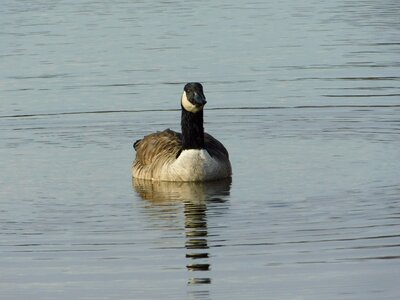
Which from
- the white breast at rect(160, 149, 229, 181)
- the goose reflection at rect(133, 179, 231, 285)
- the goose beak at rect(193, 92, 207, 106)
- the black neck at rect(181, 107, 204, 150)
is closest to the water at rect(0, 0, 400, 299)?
the goose reflection at rect(133, 179, 231, 285)

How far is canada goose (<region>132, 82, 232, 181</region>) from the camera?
21.2m

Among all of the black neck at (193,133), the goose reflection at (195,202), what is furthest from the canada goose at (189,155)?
the goose reflection at (195,202)

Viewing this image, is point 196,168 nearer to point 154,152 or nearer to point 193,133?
point 193,133

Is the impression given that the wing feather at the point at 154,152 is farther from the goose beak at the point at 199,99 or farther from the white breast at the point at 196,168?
the goose beak at the point at 199,99

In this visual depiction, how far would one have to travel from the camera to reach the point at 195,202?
19.5 metres

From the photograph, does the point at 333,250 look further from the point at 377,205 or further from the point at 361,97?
the point at 361,97

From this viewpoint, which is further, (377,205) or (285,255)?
(377,205)

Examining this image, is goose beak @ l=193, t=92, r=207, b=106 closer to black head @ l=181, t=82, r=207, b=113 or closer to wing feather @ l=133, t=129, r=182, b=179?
black head @ l=181, t=82, r=207, b=113

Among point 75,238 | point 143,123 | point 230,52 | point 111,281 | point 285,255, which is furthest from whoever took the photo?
point 230,52

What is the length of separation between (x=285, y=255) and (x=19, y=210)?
4656 mm

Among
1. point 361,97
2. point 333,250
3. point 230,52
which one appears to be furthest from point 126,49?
point 333,250

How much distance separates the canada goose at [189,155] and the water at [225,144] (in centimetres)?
27

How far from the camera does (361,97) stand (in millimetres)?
27188

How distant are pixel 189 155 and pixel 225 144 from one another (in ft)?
8.16
